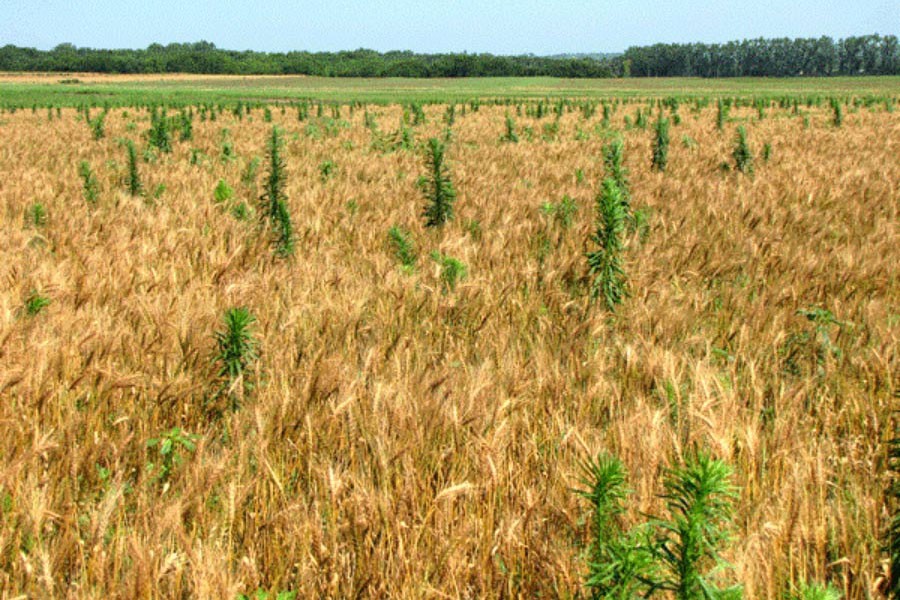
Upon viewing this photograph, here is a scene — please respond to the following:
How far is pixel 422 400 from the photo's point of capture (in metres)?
2.62

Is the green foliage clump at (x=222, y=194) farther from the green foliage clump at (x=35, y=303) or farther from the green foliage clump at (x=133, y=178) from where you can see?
the green foliage clump at (x=35, y=303)

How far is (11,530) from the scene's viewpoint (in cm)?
188

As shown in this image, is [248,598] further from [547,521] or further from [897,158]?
[897,158]

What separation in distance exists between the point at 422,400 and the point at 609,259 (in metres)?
2.23

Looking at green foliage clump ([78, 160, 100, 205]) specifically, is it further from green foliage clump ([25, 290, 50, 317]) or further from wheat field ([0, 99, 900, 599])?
green foliage clump ([25, 290, 50, 317])

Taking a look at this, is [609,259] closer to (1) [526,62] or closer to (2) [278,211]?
(2) [278,211]

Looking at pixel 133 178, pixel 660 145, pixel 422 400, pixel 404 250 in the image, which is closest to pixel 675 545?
pixel 422 400

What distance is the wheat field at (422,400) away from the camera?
1896 mm

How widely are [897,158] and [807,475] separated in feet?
34.0

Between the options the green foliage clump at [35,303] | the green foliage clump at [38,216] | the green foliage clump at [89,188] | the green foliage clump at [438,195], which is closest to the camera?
the green foliage clump at [35,303]

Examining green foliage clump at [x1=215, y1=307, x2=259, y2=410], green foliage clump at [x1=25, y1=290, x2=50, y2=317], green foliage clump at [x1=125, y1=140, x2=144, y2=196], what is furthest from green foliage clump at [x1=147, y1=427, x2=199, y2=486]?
green foliage clump at [x1=125, y1=140, x2=144, y2=196]

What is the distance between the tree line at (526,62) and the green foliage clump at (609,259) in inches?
4483

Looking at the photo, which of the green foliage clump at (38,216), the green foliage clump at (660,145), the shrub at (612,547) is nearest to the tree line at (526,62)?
the green foliage clump at (660,145)

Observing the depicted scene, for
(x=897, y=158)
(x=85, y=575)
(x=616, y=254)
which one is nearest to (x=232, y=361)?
(x=85, y=575)
